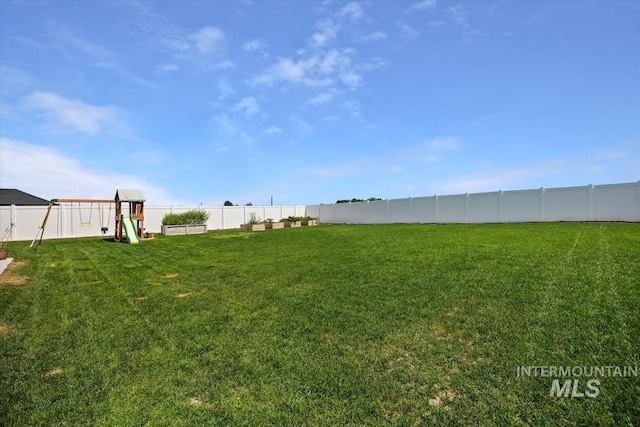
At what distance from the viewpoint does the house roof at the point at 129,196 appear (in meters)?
16.2

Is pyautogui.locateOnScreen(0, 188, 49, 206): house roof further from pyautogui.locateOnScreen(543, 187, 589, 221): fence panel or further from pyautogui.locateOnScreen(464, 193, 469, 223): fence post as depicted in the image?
pyautogui.locateOnScreen(543, 187, 589, 221): fence panel

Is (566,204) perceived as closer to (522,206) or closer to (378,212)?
(522,206)

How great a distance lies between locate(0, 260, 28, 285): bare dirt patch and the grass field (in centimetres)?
33

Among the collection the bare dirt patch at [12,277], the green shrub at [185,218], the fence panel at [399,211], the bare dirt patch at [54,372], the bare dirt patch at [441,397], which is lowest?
the bare dirt patch at [54,372]

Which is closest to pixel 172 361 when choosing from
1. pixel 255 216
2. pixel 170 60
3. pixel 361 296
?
pixel 361 296

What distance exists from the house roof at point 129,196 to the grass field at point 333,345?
33.7 ft

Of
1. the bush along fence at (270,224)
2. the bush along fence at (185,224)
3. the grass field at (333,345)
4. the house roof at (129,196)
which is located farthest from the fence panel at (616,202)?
the house roof at (129,196)

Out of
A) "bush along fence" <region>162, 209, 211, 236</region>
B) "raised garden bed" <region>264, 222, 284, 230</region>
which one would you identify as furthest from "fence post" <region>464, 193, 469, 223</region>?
"bush along fence" <region>162, 209, 211, 236</region>

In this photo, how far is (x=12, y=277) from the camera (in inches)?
295

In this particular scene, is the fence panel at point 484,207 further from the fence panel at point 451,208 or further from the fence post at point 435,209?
the fence post at point 435,209

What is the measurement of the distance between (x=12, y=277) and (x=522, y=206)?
2045cm

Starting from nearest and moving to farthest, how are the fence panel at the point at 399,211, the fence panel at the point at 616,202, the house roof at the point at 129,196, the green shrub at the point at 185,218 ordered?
the fence panel at the point at 616,202 < the house roof at the point at 129,196 < the green shrub at the point at 185,218 < the fence panel at the point at 399,211

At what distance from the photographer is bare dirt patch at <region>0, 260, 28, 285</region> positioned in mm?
7000

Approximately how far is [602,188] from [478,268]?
13.1 metres
